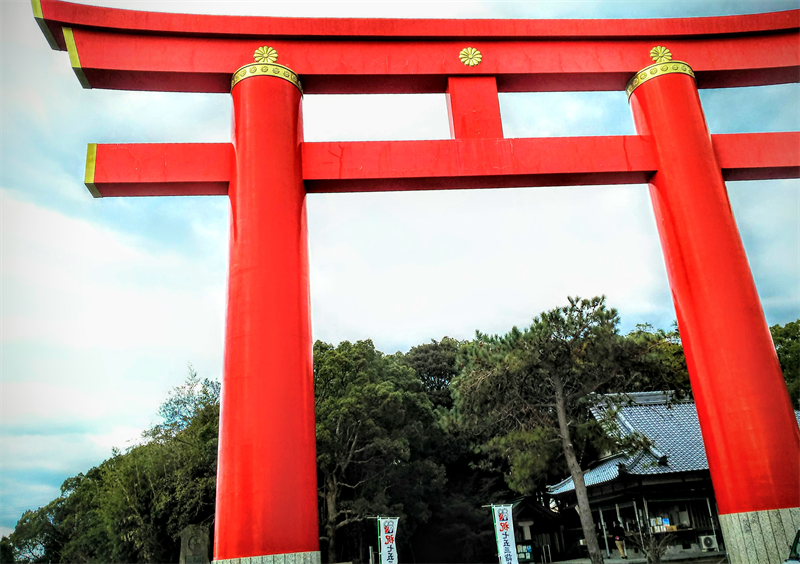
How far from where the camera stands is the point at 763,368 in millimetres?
6477

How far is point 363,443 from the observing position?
19.9 metres

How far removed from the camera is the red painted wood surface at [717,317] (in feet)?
20.2

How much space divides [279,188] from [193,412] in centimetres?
1744

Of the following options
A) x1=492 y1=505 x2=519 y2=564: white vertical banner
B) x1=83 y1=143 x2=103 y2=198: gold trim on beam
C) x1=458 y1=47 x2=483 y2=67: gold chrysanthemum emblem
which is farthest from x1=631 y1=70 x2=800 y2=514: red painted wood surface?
x1=492 y1=505 x2=519 y2=564: white vertical banner

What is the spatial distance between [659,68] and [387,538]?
11.9 metres

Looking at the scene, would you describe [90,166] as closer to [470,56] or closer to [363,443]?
[470,56]

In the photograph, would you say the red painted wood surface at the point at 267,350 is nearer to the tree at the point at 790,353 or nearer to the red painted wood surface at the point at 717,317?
the red painted wood surface at the point at 717,317

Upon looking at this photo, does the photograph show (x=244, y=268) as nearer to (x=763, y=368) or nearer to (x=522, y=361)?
(x=763, y=368)

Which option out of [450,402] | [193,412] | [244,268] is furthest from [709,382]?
[450,402]

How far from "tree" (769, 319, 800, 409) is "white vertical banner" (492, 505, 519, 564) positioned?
10959 mm

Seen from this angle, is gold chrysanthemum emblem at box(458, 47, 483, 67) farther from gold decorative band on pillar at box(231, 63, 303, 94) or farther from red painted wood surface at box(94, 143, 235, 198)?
red painted wood surface at box(94, 143, 235, 198)

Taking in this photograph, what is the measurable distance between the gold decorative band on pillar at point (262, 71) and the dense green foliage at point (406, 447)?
7364 mm

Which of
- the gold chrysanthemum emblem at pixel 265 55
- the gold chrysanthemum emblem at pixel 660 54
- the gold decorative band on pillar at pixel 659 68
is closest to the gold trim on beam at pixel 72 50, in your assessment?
the gold chrysanthemum emblem at pixel 265 55

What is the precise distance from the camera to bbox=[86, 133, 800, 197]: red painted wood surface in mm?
6859
